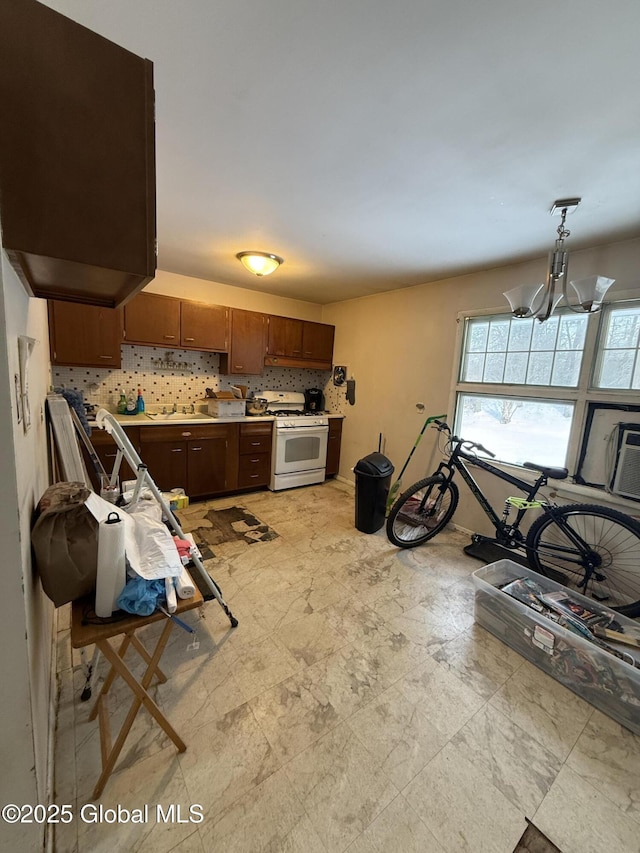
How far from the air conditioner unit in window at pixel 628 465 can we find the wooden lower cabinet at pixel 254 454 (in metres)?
3.16

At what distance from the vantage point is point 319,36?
1006 mm

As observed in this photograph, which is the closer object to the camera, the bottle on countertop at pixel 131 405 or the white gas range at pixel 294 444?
the bottle on countertop at pixel 131 405

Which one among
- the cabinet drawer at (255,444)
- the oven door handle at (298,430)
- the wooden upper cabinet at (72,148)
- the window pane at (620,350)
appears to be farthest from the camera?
the oven door handle at (298,430)

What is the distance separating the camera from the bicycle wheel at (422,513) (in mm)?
2861

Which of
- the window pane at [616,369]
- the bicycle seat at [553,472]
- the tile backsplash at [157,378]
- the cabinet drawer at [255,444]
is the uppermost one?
the window pane at [616,369]

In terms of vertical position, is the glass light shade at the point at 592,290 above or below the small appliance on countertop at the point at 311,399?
above

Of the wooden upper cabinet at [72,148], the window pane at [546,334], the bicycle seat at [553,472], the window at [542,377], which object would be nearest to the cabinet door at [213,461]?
the window at [542,377]

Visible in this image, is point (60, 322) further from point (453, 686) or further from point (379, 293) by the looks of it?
point (453, 686)

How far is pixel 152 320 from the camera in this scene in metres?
3.34

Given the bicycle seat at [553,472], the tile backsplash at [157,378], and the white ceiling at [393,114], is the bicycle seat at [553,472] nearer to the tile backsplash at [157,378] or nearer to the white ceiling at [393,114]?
the white ceiling at [393,114]

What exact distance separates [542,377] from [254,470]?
9.96 ft

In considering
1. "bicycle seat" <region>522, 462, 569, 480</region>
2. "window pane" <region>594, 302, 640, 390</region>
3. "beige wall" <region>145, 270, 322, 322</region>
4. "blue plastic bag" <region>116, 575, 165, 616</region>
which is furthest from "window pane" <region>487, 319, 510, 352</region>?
"blue plastic bag" <region>116, 575, 165, 616</region>

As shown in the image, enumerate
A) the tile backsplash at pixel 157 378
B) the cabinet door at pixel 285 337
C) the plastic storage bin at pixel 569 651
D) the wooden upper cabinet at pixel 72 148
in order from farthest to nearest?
the cabinet door at pixel 285 337 → the tile backsplash at pixel 157 378 → the plastic storage bin at pixel 569 651 → the wooden upper cabinet at pixel 72 148

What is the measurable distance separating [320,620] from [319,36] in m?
2.58
